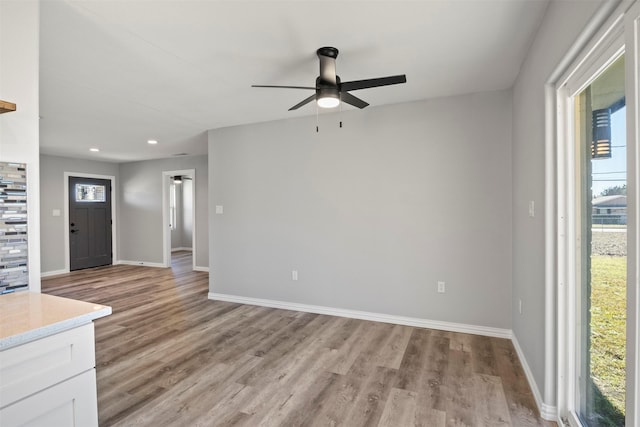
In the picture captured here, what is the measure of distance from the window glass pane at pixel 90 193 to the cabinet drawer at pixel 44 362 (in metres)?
7.22

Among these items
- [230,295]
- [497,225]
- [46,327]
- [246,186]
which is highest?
[246,186]

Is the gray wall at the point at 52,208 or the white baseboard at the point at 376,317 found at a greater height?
the gray wall at the point at 52,208

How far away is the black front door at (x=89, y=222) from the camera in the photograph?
271 inches

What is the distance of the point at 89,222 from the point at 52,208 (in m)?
0.79

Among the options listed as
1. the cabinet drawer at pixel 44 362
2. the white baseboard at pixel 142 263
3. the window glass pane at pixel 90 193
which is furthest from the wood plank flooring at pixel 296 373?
the window glass pane at pixel 90 193

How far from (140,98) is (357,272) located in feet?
9.93

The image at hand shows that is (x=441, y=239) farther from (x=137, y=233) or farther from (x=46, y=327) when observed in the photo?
(x=137, y=233)

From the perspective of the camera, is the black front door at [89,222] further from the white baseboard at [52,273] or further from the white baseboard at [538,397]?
the white baseboard at [538,397]

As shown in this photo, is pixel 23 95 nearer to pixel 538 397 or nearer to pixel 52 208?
pixel 538 397

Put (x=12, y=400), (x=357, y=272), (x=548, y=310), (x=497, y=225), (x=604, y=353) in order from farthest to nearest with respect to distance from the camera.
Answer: (x=357, y=272)
(x=497, y=225)
(x=548, y=310)
(x=604, y=353)
(x=12, y=400)

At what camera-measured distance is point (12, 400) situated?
3.45 feet

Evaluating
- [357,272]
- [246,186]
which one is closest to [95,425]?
[357,272]

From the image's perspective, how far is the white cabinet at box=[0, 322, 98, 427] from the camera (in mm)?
1052

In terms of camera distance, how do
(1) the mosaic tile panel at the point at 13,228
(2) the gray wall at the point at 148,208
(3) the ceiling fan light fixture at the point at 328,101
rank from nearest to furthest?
1. (1) the mosaic tile panel at the point at 13,228
2. (3) the ceiling fan light fixture at the point at 328,101
3. (2) the gray wall at the point at 148,208
